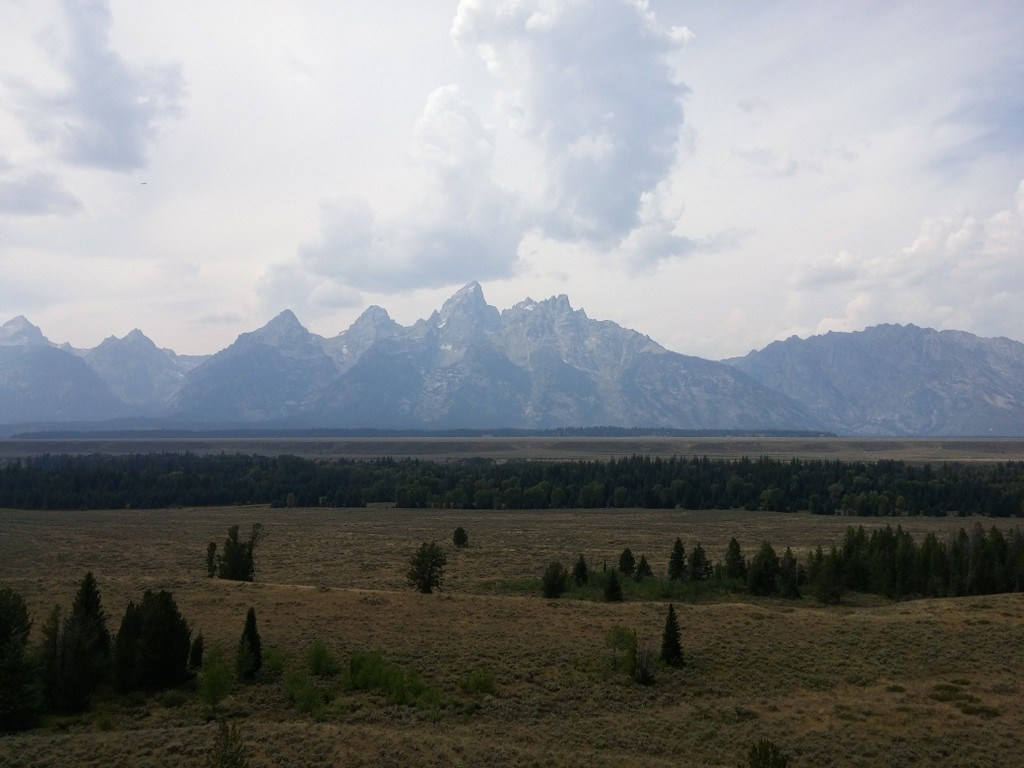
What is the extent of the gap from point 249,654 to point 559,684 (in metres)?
12.3

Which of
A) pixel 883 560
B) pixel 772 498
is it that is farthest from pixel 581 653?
pixel 772 498

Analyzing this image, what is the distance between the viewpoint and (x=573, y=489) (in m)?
133

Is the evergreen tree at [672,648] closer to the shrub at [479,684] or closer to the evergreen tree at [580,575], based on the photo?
the shrub at [479,684]

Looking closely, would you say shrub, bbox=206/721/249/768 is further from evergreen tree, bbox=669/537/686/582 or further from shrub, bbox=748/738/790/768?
evergreen tree, bbox=669/537/686/582

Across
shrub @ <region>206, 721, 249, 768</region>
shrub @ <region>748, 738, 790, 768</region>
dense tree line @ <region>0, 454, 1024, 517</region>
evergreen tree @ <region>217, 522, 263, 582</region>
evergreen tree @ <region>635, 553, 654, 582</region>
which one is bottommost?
dense tree line @ <region>0, 454, 1024, 517</region>

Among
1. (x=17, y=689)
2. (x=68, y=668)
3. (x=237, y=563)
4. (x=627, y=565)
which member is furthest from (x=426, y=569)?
(x=17, y=689)

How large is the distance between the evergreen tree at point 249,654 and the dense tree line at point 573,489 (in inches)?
3840

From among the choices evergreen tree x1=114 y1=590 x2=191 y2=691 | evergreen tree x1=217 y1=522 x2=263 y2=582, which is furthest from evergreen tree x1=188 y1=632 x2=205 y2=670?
evergreen tree x1=217 y1=522 x2=263 y2=582

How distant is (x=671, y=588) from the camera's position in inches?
1943

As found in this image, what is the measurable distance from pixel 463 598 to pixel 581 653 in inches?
506

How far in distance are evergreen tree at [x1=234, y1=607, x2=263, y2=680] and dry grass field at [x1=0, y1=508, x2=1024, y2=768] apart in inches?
22.7

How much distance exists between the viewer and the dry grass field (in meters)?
21.4

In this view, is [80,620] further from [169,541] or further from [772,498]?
[772,498]

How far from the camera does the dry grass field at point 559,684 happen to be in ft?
70.1
